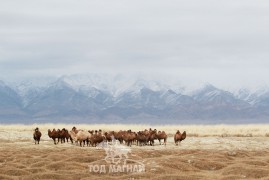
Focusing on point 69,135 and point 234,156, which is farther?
point 69,135

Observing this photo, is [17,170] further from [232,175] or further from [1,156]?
[232,175]

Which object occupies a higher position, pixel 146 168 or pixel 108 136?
pixel 108 136

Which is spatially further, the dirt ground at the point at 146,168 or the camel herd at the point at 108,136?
the camel herd at the point at 108,136

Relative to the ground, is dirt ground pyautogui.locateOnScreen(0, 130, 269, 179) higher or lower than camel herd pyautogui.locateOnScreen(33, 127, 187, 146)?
lower

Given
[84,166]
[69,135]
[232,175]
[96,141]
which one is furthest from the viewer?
[69,135]

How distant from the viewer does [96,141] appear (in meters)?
44.6

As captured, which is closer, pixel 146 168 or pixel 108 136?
pixel 146 168

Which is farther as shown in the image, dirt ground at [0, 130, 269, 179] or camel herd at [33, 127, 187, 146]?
camel herd at [33, 127, 187, 146]

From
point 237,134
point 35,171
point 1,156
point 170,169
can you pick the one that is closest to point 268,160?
point 170,169

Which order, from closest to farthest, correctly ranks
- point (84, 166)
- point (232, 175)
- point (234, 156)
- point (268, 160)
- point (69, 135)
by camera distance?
point (232, 175)
point (84, 166)
point (268, 160)
point (234, 156)
point (69, 135)

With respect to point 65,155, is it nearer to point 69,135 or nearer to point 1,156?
point 1,156

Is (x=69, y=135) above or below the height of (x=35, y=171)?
above

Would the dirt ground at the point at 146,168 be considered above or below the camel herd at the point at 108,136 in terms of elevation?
below

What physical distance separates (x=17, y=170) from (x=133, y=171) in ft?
18.5
